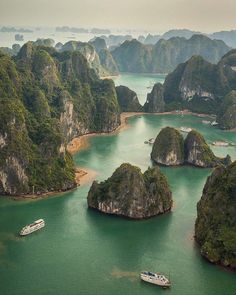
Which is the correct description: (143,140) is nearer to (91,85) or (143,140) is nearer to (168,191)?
(91,85)

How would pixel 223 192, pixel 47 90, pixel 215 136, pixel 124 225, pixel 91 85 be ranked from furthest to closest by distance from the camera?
pixel 91 85, pixel 215 136, pixel 47 90, pixel 124 225, pixel 223 192

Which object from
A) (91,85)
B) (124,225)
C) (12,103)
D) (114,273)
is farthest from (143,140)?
(114,273)

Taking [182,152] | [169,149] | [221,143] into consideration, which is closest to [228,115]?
[221,143]

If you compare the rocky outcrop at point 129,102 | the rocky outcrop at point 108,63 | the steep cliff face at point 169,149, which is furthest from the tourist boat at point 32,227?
the rocky outcrop at point 108,63

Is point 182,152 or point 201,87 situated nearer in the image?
point 182,152

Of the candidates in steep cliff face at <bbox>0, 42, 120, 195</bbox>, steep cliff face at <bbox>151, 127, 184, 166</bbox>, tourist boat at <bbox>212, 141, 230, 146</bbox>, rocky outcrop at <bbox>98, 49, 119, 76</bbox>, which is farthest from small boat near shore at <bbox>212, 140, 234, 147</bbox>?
rocky outcrop at <bbox>98, 49, 119, 76</bbox>

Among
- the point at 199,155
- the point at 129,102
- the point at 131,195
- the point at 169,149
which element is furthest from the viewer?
the point at 129,102

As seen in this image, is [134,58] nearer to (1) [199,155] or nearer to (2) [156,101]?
(2) [156,101]
